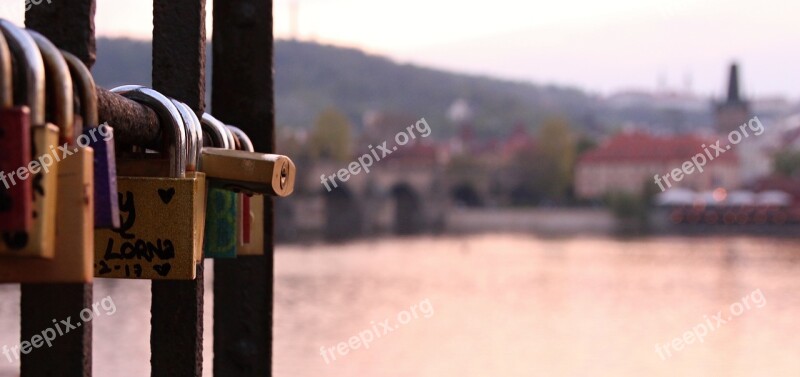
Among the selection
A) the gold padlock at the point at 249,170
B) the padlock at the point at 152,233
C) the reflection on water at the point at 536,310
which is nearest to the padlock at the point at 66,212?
the padlock at the point at 152,233

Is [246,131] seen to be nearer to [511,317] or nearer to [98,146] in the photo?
[98,146]

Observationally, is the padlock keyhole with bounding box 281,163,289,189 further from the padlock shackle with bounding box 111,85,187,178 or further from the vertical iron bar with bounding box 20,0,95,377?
the vertical iron bar with bounding box 20,0,95,377

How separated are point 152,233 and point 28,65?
1.44ft

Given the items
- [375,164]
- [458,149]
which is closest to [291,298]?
[375,164]

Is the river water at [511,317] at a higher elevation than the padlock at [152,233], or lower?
lower

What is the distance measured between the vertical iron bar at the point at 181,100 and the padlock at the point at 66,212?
56 cm

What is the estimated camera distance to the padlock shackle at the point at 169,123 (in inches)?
56.7

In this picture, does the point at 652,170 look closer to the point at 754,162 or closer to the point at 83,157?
the point at 754,162

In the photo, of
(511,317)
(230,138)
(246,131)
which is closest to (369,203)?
(511,317)

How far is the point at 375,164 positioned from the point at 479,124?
68.0m

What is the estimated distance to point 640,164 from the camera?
10138 cm

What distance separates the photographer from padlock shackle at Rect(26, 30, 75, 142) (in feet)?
3.37

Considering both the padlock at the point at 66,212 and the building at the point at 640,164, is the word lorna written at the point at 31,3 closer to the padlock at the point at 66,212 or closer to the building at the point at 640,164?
the padlock at the point at 66,212

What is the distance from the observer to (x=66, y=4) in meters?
1.28
